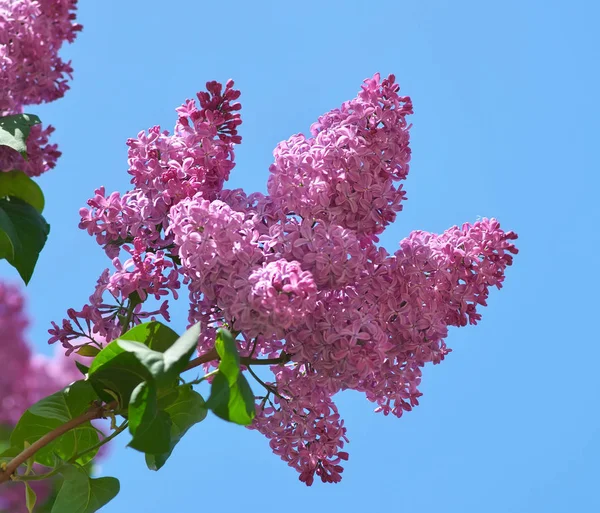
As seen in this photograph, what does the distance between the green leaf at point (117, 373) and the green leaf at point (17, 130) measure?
509mm

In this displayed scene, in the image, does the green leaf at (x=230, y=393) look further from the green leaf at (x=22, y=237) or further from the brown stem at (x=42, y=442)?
the green leaf at (x=22, y=237)

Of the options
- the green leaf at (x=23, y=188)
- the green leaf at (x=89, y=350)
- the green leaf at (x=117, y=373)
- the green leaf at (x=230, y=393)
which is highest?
the green leaf at (x=23, y=188)

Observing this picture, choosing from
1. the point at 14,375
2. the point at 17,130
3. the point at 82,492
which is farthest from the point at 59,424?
the point at 14,375

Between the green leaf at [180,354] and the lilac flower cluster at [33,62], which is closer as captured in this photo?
the green leaf at [180,354]

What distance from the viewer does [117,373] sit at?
3.38ft

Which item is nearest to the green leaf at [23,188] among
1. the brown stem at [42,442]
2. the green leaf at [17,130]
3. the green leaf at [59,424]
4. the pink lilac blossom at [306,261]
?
the green leaf at [17,130]

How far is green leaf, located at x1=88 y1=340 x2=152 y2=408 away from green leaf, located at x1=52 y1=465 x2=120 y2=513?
0.13m

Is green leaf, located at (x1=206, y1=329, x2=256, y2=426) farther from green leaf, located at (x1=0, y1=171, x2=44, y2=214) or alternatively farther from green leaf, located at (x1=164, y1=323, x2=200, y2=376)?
green leaf, located at (x1=0, y1=171, x2=44, y2=214)

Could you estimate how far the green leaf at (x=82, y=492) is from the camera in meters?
Result: 1.12

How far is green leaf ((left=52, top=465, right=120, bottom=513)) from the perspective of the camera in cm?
112

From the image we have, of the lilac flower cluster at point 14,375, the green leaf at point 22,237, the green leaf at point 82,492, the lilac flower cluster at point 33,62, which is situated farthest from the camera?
the lilac flower cluster at point 14,375

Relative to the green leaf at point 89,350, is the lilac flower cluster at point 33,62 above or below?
above

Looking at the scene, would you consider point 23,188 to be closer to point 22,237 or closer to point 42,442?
point 22,237

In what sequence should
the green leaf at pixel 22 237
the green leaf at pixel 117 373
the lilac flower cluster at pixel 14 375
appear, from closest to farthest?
the green leaf at pixel 117 373 → the green leaf at pixel 22 237 → the lilac flower cluster at pixel 14 375
